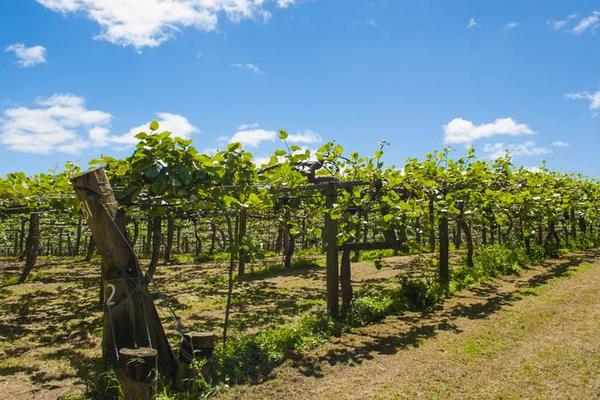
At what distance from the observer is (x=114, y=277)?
499 cm

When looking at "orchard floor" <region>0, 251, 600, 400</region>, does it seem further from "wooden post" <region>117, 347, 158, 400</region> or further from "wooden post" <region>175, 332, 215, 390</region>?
"wooden post" <region>117, 347, 158, 400</region>

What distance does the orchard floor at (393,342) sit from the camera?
214 inches

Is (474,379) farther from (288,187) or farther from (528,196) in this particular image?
(528,196)

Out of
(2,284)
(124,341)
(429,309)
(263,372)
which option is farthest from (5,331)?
(429,309)

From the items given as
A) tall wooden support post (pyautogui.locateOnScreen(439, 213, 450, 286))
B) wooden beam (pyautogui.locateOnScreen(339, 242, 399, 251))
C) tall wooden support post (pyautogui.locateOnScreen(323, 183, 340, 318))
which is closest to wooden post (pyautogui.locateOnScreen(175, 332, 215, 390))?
tall wooden support post (pyautogui.locateOnScreen(323, 183, 340, 318))

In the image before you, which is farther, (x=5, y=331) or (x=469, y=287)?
(x=469, y=287)

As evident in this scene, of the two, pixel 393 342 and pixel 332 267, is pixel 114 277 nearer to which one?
pixel 332 267

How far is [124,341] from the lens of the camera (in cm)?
497

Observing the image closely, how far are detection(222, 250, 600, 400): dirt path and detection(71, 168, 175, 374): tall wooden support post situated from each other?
1384 millimetres

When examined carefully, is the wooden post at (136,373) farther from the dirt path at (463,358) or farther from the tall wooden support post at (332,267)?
the tall wooden support post at (332,267)

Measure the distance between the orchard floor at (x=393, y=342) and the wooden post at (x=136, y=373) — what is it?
64 cm

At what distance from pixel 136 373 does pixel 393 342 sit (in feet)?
15.2

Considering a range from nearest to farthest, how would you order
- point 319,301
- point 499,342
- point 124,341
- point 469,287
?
point 124,341 → point 499,342 → point 319,301 → point 469,287

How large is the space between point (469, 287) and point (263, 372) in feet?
26.5
